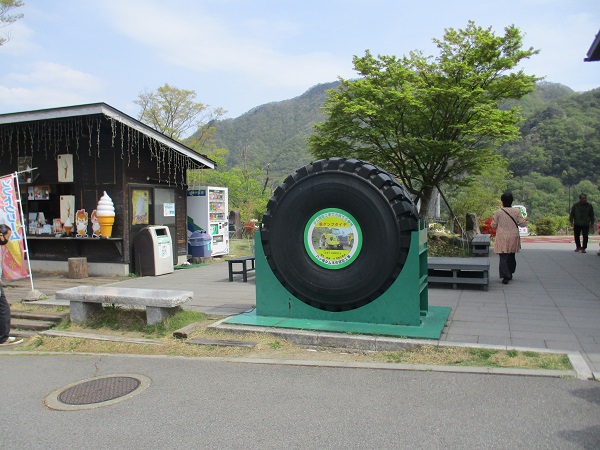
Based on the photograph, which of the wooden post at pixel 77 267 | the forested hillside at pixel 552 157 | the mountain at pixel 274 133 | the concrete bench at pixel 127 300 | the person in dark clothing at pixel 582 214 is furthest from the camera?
the mountain at pixel 274 133

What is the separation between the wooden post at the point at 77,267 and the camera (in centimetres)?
1210

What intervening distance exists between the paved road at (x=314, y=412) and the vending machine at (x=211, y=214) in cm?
1043

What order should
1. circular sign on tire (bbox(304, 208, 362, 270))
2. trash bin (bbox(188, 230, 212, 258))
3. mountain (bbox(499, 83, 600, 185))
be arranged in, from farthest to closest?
mountain (bbox(499, 83, 600, 185)) → trash bin (bbox(188, 230, 212, 258)) → circular sign on tire (bbox(304, 208, 362, 270))

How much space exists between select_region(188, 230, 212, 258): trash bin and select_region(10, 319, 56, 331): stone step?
757cm

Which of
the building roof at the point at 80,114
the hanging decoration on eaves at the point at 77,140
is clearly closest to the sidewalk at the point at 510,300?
the hanging decoration on eaves at the point at 77,140

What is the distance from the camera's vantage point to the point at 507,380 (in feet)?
15.5

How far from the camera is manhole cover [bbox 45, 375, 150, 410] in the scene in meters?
4.64

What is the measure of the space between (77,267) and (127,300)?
5742 mm

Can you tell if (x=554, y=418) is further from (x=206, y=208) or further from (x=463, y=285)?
(x=206, y=208)

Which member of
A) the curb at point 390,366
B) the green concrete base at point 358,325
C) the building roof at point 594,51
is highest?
the building roof at point 594,51

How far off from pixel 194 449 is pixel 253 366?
6.14 feet

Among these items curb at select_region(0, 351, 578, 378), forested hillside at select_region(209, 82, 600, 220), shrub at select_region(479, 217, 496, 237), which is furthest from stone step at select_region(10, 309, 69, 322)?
forested hillside at select_region(209, 82, 600, 220)

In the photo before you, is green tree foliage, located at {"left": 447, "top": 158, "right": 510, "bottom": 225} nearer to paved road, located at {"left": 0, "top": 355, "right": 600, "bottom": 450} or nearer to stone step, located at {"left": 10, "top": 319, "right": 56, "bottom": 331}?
stone step, located at {"left": 10, "top": 319, "right": 56, "bottom": 331}

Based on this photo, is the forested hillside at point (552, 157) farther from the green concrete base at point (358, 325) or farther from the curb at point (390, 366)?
the curb at point (390, 366)
